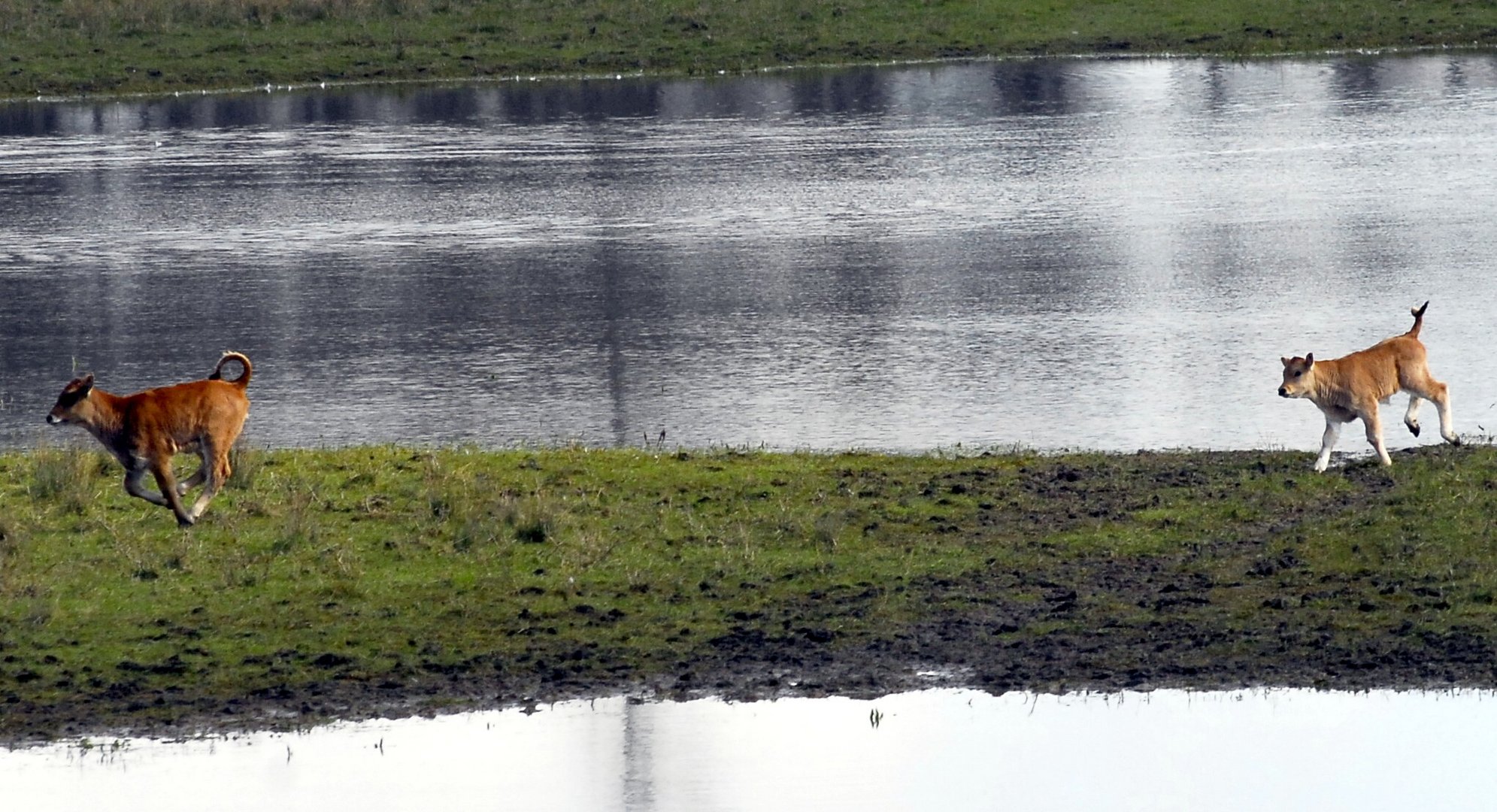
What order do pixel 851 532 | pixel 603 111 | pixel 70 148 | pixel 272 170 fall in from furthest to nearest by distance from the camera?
pixel 603 111
pixel 70 148
pixel 272 170
pixel 851 532

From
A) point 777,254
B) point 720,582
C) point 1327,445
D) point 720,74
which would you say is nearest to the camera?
point 720,582

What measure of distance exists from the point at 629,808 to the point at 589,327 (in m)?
10.5

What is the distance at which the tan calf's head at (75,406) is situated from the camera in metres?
11.4

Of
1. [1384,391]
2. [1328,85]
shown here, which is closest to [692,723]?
[1384,391]

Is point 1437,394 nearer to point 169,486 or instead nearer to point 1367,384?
point 1367,384

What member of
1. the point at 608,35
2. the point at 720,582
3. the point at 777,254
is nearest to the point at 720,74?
the point at 608,35

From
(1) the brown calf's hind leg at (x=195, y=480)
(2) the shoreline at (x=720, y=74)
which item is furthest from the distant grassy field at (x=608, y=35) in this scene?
(1) the brown calf's hind leg at (x=195, y=480)

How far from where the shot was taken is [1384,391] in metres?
13.1

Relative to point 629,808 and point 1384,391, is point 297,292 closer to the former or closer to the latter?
point 1384,391

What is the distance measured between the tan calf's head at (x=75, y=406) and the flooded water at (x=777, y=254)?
340cm

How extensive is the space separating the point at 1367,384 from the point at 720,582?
4.68 metres

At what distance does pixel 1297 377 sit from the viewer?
1305 cm

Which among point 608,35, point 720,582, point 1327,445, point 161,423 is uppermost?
point 608,35

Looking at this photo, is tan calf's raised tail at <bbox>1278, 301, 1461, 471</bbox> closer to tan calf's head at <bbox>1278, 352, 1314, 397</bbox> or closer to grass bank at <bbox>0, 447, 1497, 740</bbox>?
Result: tan calf's head at <bbox>1278, 352, 1314, 397</bbox>
